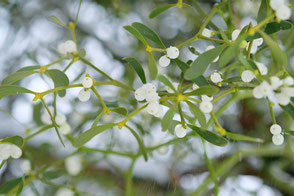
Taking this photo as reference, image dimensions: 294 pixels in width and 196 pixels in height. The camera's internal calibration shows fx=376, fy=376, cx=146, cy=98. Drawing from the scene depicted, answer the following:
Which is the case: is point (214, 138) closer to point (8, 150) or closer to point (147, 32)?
point (147, 32)

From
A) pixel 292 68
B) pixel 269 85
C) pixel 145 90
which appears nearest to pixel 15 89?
pixel 145 90

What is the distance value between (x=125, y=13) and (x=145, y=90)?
2.00ft

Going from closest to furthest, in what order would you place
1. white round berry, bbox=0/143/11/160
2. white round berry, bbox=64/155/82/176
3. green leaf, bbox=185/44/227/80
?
green leaf, bbox=185/44/227/80 < white round berry, bbox=0/143/11/160 < white round berry, bbox=64/155/82/176

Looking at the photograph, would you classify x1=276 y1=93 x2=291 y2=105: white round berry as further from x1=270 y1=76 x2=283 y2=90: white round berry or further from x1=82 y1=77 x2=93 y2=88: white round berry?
x1=82 y1=77 x2=93 y2=88: white round berry

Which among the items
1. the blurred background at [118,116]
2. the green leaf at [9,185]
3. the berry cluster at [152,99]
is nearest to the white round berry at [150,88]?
the berry cluster at [152,99]

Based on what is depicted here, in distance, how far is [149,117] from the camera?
908mm

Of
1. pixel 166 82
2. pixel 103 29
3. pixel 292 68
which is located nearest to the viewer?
pixel 166 82

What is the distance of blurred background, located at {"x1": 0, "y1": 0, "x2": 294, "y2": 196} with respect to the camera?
879 mm

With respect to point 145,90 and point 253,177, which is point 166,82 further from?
point 253,177

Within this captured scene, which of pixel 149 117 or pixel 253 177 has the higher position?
pixel 149 117

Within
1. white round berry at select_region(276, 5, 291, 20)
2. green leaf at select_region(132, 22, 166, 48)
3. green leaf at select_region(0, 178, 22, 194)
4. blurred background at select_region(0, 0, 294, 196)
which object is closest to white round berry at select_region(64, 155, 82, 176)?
blurred background at select_region(0, 0, 294, 196)

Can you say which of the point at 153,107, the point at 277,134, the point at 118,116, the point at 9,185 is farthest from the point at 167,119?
the point at 118,116

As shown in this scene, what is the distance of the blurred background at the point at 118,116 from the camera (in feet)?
2.89

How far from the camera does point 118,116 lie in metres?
0.91
